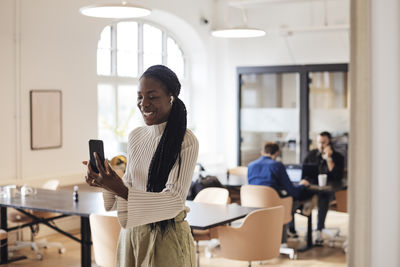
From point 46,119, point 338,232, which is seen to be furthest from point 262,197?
point 46,119

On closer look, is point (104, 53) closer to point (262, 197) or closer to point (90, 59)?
point (90, 59)

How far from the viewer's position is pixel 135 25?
10109mm

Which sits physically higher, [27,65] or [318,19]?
[318,19]

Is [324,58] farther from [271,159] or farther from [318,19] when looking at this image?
[271,159]

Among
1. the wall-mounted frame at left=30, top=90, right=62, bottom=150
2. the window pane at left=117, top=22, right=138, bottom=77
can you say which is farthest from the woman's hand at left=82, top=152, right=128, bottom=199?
the window pane at left=117, top=22, right=138, bottom=77

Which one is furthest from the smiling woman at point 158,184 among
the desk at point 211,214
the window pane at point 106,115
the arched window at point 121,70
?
the window pane at point 106,115

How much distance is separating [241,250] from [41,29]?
14.6 feet

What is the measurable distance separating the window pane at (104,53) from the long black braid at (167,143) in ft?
22.6

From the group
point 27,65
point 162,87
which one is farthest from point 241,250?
point 27,65

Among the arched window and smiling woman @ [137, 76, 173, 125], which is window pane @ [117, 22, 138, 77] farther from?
smiling woman @ [137, 76, 173, 125]

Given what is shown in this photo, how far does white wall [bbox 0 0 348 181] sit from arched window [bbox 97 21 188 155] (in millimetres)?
456

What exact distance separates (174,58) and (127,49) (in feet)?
4.67

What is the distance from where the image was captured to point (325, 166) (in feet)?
25.4

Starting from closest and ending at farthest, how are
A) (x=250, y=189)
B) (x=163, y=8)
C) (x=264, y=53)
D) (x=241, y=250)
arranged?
1. (x=241, y=250)
2. (x=250, y=189)
3. (x=163, y=8)
4. (x=264, y=53)
